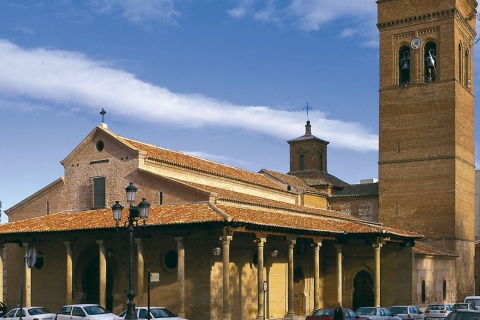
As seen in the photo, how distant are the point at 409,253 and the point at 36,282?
1940cm

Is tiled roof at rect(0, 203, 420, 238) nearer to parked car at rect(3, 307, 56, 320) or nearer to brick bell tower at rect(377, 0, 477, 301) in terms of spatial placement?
parked car at rect(3, 307, 56, 320)

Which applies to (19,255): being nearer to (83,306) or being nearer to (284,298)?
(83,306)

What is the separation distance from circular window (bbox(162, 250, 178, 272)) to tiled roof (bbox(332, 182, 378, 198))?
20.4 meters

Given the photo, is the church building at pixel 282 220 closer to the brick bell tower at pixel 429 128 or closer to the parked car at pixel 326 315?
the brick bell tower at pixel 429 128

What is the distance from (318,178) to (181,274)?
2596 cm

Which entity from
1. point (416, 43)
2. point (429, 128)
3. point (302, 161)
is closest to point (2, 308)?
point (429, 128)

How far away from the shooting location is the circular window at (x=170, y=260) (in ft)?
104

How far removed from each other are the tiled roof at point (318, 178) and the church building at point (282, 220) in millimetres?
172

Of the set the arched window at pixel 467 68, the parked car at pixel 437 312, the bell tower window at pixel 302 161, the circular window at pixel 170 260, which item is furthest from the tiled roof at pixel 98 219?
the arched window at pixel 467 68

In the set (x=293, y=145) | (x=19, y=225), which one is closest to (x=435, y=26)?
(x=293, y=145)

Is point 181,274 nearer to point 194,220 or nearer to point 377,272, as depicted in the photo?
point 194,220

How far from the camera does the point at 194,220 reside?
28734 mm

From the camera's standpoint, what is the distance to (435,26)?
4728 cm

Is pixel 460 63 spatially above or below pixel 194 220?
above
